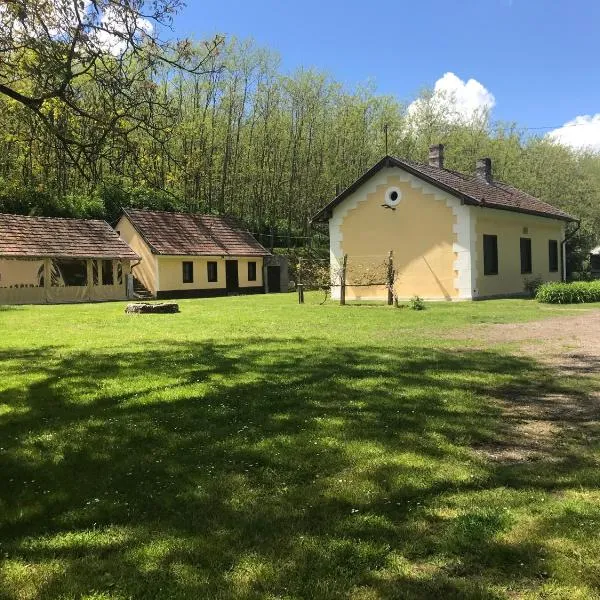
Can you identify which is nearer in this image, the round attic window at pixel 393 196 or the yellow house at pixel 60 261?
the round attic window at pixel 393 196

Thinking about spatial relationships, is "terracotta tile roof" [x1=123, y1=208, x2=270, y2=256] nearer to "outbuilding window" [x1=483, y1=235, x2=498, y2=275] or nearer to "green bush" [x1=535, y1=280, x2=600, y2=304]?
"outbuilding window" [x1=483, y1=235, x2=498, y2=275]

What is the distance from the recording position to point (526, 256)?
25578 millimetres

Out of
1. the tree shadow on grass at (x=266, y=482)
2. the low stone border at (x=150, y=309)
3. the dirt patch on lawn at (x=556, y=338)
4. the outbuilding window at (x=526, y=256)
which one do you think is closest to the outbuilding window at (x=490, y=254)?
the outbuilding window at (x=526, y=256)

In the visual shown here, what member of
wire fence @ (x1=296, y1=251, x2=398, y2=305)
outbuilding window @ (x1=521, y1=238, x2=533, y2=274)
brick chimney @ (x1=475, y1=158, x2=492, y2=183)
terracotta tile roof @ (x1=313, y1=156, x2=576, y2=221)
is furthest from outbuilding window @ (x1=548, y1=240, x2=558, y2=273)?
wire fence @ (x1=296, y1=251, x2=398, y2=305)

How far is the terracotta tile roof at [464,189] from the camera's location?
2112cm

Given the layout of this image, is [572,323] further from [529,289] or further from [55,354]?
[529,289]

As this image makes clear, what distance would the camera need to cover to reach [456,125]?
42.8 metres

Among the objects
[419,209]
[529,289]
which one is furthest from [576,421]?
[529,289]

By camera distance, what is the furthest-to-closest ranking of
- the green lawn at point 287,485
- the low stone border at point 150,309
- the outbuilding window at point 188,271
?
the outbuilding window at point 188,271
the low stone border at point 150,309
the green lawn at point 287,485

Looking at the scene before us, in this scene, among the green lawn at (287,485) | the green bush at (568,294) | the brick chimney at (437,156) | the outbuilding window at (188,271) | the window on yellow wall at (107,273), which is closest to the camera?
the green lawn at (287,485)

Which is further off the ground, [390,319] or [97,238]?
[97,238]

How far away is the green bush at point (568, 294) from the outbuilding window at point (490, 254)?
120 inches

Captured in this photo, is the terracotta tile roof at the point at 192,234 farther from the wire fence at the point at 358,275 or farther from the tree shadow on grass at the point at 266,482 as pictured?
the tree shadow on grass at the point at 266,482

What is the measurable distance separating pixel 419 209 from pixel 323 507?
1943 cm
